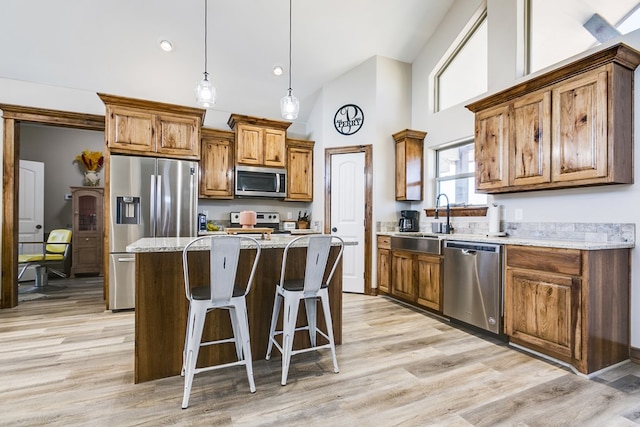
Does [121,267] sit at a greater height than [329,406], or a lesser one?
greater

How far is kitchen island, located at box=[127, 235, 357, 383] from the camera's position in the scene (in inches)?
83.2

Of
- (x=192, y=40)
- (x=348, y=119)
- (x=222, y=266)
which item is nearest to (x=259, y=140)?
(x=348, y=119)

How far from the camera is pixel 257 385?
2.09 metres

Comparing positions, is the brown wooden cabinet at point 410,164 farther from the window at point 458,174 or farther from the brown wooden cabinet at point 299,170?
the brown wooden cabinet at point 299,170

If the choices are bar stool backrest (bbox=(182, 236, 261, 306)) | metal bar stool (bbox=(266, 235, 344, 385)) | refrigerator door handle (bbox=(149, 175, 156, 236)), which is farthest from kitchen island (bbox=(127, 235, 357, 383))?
refrigerator door handle (bbox=(149, 175, 156, 236))

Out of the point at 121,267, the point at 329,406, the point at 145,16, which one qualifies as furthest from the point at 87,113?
the point at 329,406

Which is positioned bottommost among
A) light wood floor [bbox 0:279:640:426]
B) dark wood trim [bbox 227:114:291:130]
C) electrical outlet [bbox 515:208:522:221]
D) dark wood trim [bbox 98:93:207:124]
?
light wood floor [bbox 0:279:640:426]

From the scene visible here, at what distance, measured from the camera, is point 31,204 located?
555 centimetres

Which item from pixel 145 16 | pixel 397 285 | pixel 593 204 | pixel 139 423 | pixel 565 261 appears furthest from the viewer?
pixel 397 285

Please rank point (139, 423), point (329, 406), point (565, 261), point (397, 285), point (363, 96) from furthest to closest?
point (363, 96) < point (397, 285) < point (565, 261) < point (329, 406) < point (139, 423)

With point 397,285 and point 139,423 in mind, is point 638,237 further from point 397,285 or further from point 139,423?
point 139,423

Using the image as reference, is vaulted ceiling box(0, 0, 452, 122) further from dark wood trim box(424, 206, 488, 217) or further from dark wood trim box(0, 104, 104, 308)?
dark wood trim box(424, 206, 488, 217)

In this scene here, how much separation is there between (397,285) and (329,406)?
254 centimetres

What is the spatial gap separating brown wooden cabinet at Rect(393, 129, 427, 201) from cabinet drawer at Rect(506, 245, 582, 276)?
6.59 ft
